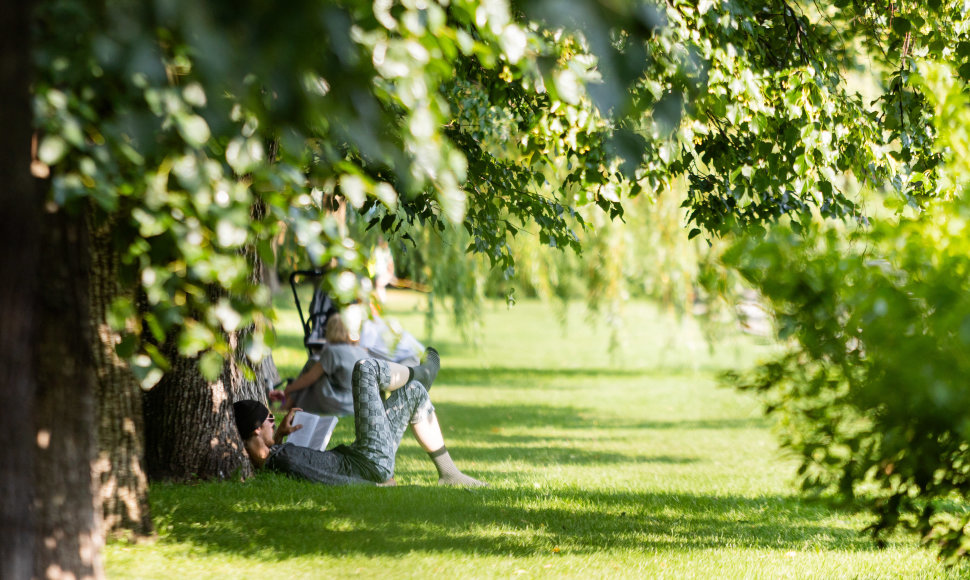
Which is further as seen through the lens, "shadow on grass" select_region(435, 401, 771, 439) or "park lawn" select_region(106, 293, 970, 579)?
"shadow on grass" select_region(435, 401, 771, 439)

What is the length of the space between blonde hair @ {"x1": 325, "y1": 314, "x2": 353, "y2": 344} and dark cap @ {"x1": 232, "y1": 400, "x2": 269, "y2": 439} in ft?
12.3

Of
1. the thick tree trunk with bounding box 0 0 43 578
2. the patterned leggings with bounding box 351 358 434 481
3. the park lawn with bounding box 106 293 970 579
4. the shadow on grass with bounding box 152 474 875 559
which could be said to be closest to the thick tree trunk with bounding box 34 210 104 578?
the thick tree trunk with bounding box 0 0 43 578

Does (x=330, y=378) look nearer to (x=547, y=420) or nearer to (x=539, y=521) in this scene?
(x=547, y=420)

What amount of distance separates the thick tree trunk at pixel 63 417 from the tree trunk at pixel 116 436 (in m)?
0.77

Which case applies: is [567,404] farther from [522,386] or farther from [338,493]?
[338,493]

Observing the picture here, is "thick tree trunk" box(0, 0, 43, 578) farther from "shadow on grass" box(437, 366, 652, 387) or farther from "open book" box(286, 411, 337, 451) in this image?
→ "shadow on grass" box(437, 366, 652, 387)

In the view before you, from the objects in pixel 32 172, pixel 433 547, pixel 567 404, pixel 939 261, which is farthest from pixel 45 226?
pixel 567 404

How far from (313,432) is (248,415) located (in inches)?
37.3

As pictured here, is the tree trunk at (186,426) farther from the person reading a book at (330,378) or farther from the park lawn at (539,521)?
the person reading a book at (330,378)

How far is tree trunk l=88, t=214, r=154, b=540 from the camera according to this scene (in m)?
4.10

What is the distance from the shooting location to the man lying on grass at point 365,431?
583 centimetres

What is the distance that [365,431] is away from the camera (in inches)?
233

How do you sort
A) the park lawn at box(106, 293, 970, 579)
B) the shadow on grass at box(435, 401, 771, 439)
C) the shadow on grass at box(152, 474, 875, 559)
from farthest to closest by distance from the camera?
the shadow on grass at box(435, 401, 771, 439), the shadow on grass at box(152, 474, 875, 559), the park lawn at box(106, 293, 970, 579)

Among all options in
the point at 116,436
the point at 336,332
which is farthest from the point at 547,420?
the point at 116,436
